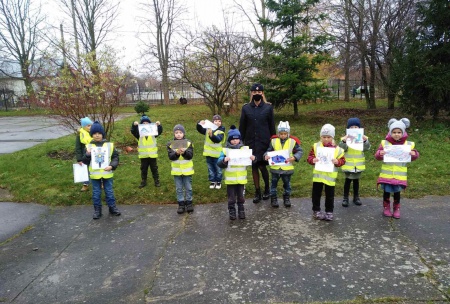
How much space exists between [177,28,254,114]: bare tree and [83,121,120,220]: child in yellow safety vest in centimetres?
845

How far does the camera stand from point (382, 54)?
55.9 feet

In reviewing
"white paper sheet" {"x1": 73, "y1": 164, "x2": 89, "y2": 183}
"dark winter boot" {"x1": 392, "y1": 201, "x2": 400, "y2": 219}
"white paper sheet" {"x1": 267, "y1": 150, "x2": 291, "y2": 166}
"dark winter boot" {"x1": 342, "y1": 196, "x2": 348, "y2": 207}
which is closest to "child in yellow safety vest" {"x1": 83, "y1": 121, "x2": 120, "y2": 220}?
"white paper sheet" {"x1": 73, "y1": 164, "x2": 89, "y2": 183}

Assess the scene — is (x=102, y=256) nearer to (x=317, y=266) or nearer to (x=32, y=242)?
(x=32, y=242)

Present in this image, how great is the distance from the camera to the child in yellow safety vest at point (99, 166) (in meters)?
5.30

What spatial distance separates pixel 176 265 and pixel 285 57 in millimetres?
11654

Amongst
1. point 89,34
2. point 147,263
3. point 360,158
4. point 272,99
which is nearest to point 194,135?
point 272,99

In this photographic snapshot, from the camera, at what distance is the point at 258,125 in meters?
5.45

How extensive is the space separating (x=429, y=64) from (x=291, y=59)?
15.9 ft

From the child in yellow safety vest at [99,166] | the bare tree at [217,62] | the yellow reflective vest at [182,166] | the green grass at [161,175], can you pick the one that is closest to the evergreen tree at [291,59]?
the bare tree at [217,62]

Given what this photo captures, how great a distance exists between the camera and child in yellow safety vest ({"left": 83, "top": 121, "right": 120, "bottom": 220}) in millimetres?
5301

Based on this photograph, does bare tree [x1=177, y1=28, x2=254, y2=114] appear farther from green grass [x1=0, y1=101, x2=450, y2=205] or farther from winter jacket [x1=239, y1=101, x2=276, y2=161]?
winter jacket [x1=239, y1=101, x2=276, y2=161]

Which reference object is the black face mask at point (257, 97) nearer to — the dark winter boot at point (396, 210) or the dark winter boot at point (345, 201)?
the dark winter boot at point (345, 201)

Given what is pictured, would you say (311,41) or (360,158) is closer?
(360,158)

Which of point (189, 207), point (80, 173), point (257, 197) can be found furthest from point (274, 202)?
point (80, 173)
